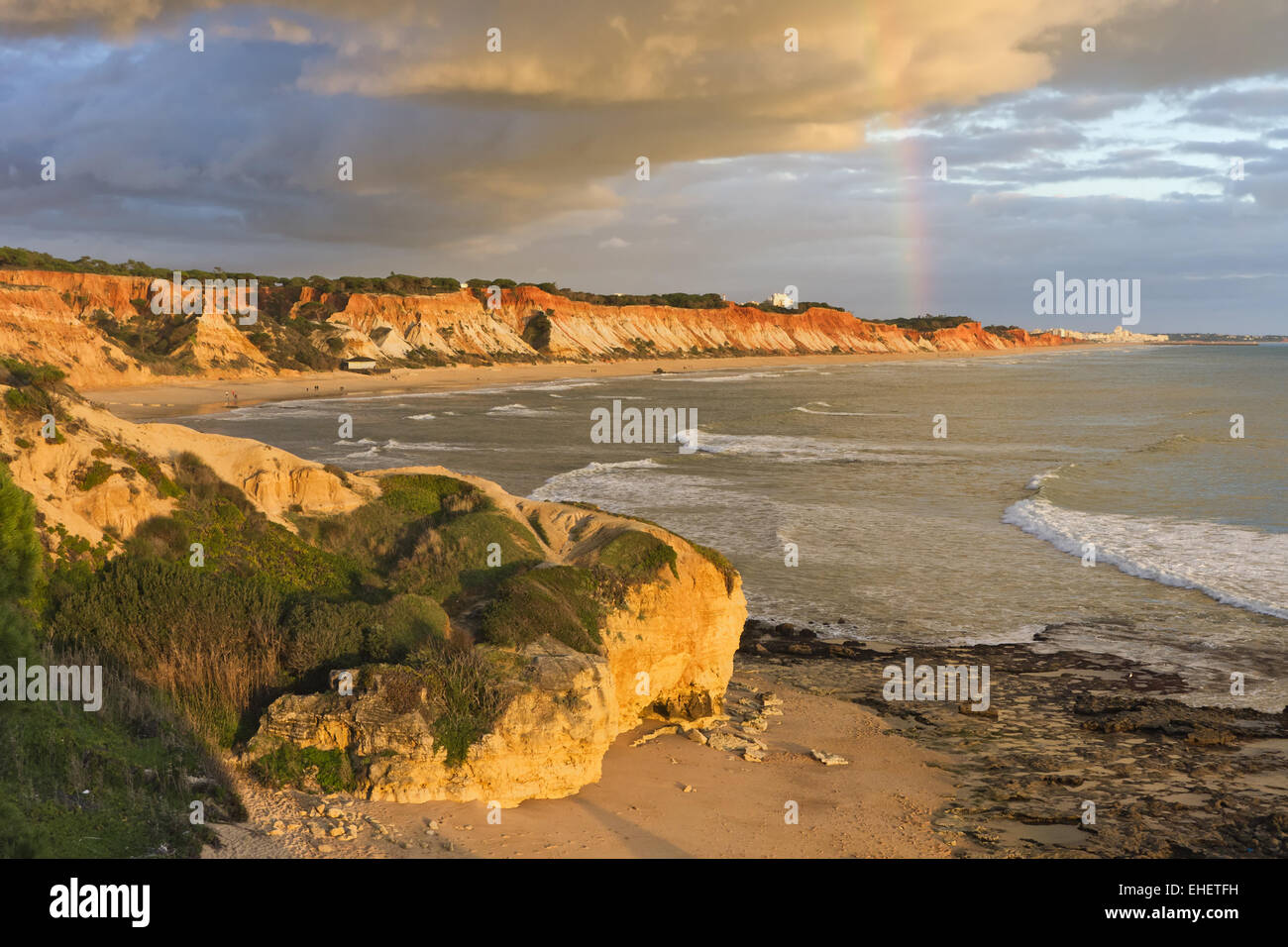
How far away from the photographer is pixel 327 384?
77375 millimetres

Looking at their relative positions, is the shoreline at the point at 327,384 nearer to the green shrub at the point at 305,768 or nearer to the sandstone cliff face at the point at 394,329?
the sandstone cliff face at the point at 394,329

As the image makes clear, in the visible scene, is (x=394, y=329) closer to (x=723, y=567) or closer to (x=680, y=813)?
(x=723, y=567)

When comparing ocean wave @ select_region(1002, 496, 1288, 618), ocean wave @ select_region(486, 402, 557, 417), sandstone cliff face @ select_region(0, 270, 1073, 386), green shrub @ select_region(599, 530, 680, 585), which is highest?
sandstone cliff face @ select_region(0, 270, 1073, 386)

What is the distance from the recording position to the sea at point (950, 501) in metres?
16.8

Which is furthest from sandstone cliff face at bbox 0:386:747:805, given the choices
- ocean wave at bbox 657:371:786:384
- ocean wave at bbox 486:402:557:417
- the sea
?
ocean wave at bbox 657:371:786:384

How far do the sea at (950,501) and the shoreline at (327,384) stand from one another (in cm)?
A: 407

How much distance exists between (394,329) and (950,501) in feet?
275

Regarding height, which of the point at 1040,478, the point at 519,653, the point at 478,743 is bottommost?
the point at 478,743

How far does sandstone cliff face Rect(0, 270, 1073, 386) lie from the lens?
64.0 m

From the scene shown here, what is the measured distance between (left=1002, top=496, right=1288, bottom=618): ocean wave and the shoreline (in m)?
35.5

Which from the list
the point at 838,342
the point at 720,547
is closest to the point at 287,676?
the point at 720,547

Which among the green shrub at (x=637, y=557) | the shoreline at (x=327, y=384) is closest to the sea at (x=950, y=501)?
the shoreline at (x=327, y=384)

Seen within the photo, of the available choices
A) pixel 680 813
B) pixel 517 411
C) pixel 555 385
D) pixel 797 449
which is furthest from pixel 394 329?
pixel 680 813

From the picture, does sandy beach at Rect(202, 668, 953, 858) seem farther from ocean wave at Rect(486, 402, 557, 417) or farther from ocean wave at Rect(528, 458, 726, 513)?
ocean wave at Rect(486, 402, 557, 417)
